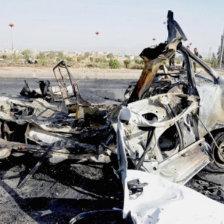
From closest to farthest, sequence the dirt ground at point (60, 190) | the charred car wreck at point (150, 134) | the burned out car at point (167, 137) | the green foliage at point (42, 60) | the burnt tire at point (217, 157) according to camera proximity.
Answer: the burned out car at point (167, 137) → the charred car wreck at point (150, 134) → the dirt ground at point (60, 190) → the burnt tire at point (217, 157) → the green foliage at point (42, 60)

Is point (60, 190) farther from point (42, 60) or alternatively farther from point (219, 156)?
point (42, 60)

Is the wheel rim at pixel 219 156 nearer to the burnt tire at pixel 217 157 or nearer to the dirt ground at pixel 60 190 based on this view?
the burnt tire at pixel 217 157

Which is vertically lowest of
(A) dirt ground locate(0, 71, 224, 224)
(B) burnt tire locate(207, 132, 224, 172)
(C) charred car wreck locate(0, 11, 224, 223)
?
(A) dirt ground locate(0, 71, 224, 224)

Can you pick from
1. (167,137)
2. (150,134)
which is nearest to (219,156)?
(167,137)

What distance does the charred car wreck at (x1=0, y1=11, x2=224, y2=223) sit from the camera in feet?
8.54

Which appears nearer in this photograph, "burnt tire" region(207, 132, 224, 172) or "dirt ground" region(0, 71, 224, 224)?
"dirt ground" region(0, 71, 224, 224)

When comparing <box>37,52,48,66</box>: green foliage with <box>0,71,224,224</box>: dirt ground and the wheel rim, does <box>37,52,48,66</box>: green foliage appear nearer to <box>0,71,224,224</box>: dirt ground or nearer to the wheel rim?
<box>0,71,224,224</box>: dirt ground

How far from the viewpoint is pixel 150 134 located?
3266 millimetres

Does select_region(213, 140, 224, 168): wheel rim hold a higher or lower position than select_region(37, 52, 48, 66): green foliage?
lower

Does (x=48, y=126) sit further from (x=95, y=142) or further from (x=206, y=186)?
(x=206, y=186)

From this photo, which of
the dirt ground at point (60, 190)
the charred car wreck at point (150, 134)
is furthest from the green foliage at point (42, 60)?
the dirt ground at point (60, 190)

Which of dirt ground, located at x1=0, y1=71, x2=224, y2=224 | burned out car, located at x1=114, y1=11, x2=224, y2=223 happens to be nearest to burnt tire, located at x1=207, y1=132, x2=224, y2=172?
burned out car, located at x1=114, y1=11, x2=224, y2=223

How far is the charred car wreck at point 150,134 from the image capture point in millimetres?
2602

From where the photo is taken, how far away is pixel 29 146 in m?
4.25
